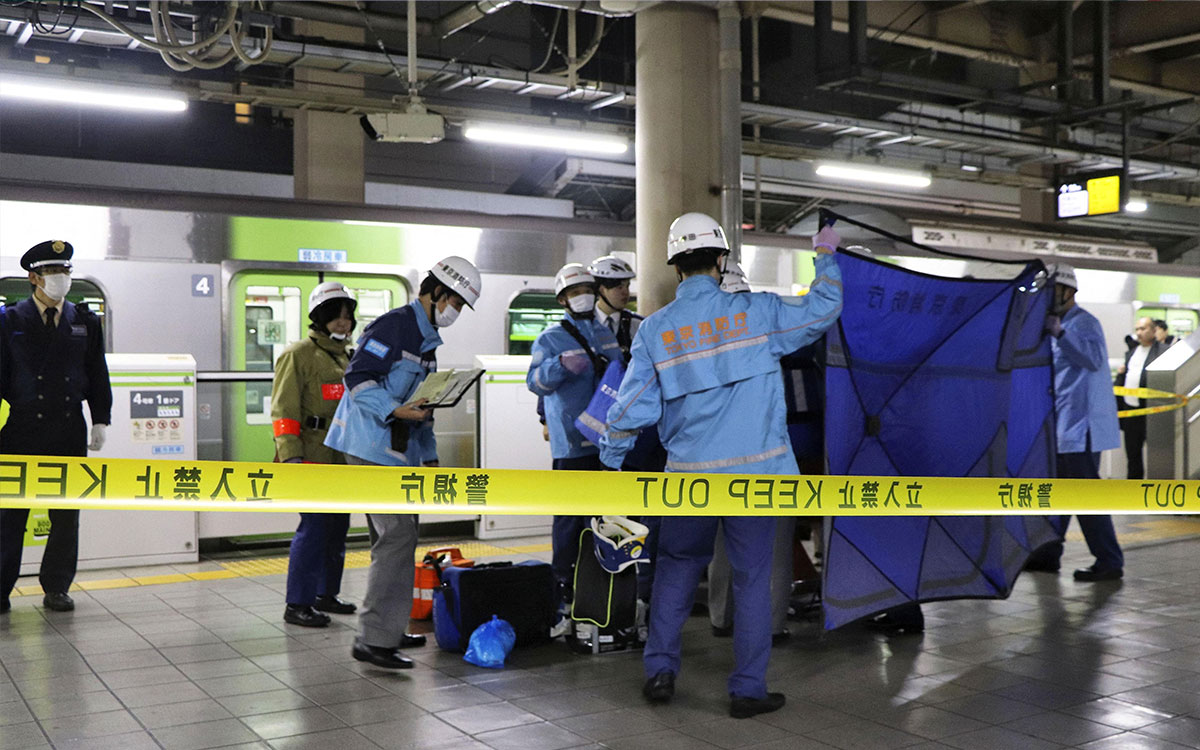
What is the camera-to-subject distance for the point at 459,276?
4.95m

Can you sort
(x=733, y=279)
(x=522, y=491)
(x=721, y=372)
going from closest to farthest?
(x=522, y=491) < (x=721, y=372) < (x=733, y=279)

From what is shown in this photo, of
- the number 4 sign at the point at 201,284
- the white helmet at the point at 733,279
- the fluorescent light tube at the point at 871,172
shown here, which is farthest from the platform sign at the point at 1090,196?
the number 4 sign at the point at 201,284

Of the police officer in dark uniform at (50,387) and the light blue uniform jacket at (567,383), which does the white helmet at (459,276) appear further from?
the police officer in dark uniform at (50,387)

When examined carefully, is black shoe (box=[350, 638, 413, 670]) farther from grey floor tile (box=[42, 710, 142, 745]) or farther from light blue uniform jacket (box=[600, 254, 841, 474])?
light blue uniform jacket (box=[600, 254, 841, 474])

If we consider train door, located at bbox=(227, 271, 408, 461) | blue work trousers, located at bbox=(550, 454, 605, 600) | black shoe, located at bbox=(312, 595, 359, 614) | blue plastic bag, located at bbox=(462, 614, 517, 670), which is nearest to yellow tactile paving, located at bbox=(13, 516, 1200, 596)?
black shoe, located at bbox=(312, 595, 359, 614)

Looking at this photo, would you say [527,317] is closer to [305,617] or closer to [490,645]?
[305,617]

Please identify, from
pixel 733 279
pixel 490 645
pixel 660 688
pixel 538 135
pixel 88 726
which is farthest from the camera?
pixel 538 135

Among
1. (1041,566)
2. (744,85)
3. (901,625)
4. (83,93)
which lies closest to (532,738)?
(901,625)

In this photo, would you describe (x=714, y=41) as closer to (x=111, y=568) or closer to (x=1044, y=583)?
(x=1044, y=583)

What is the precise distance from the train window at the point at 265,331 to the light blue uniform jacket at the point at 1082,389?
18.2ft

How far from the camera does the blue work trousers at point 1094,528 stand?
275 inches

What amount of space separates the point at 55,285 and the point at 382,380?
7.76ft

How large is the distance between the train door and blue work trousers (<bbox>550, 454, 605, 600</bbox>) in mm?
3336

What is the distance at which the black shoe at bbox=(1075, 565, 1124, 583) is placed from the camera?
6945mm
